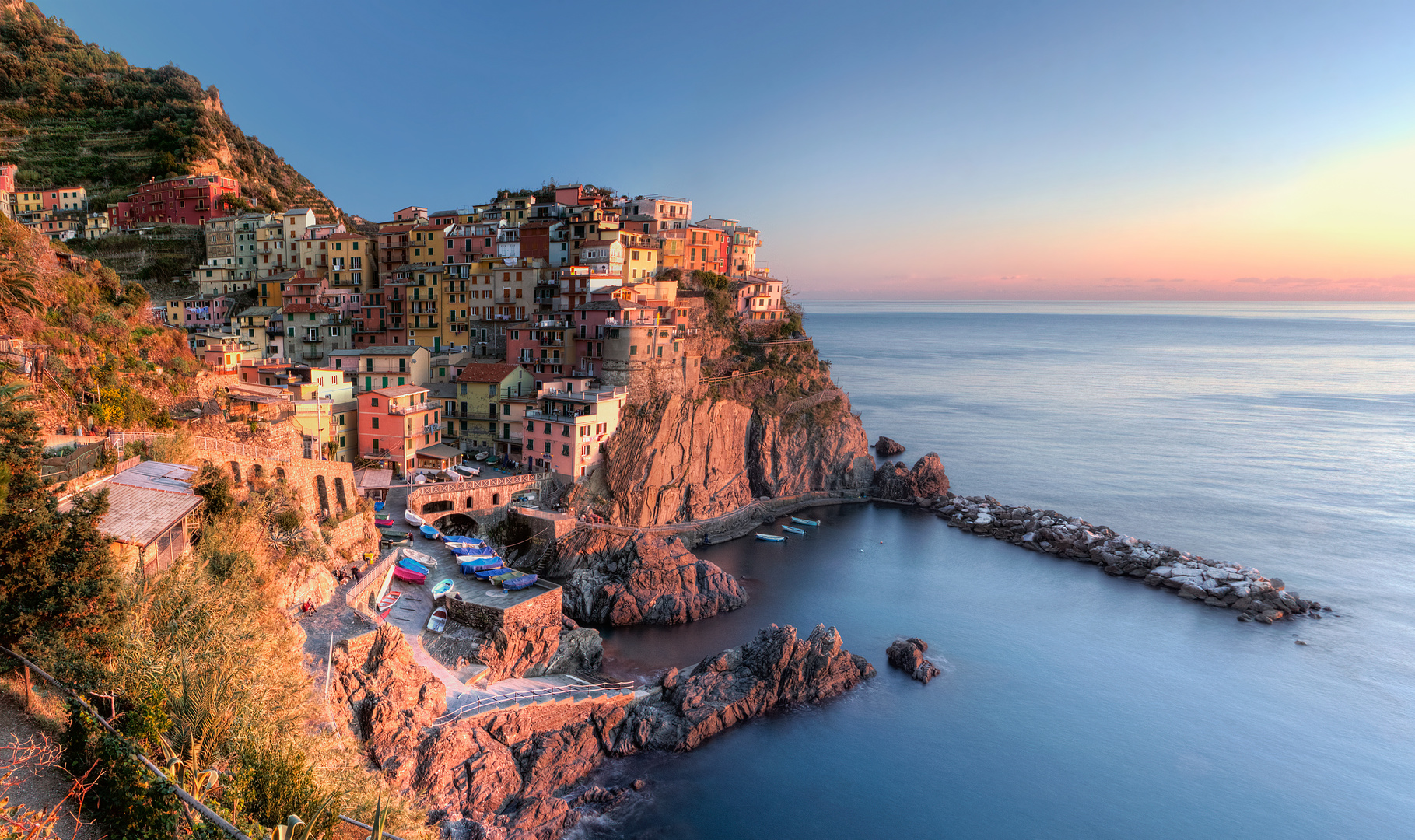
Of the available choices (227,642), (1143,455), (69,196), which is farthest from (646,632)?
(69,196)

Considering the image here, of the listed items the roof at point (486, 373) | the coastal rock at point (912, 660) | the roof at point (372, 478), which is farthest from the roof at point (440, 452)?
the coastal rock at point (912, 660)

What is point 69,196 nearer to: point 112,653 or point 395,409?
point 395,409

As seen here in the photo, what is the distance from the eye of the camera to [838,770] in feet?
76.7

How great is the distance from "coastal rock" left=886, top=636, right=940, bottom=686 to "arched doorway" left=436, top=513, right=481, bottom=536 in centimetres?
2071

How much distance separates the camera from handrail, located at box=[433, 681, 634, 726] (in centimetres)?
2044

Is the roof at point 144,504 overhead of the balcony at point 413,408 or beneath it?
overhead

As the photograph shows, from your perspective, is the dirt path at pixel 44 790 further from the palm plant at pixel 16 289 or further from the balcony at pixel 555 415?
the balcony at pixel 555 415

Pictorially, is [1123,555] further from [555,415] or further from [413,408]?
[413,408]

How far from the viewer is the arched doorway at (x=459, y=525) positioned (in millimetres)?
33938

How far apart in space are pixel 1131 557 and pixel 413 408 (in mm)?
41778

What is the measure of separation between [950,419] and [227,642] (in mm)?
77003

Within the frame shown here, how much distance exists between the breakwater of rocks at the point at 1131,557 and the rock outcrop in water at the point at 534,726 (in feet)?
74.9

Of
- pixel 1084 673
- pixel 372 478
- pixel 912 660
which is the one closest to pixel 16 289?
pixel 372 478

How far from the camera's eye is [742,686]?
25.8 metres
